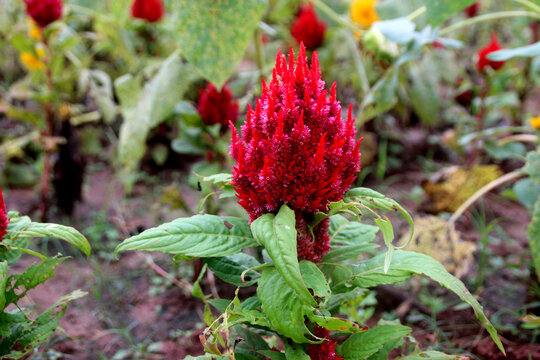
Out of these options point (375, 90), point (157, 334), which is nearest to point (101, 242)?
point (157, 334)

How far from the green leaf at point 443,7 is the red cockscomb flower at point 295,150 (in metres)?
0.88

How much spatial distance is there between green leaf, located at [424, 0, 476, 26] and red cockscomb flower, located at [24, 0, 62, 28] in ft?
6.04

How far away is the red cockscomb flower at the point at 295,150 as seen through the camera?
925 millimetres

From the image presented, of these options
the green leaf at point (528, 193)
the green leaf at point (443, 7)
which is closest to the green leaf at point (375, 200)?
the green leaf at point (443, 7)

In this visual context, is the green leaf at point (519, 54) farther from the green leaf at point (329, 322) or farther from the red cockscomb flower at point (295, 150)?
the green leaf at point (329, 322)

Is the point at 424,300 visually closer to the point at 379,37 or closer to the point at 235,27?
the point at 379,37

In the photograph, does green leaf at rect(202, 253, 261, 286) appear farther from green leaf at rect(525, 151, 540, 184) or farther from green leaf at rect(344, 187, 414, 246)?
green leaf at rect(525, 151, 540, 184)

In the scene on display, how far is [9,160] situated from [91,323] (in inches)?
80.0

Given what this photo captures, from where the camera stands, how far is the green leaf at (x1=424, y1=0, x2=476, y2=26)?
1573 mm

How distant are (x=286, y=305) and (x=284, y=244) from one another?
0.15 metres

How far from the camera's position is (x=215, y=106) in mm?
2018

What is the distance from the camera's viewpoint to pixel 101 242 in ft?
8.56

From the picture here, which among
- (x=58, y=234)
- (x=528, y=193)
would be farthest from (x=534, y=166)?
(x=58, y=234)

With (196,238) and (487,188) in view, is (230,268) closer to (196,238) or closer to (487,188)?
(196,238)
